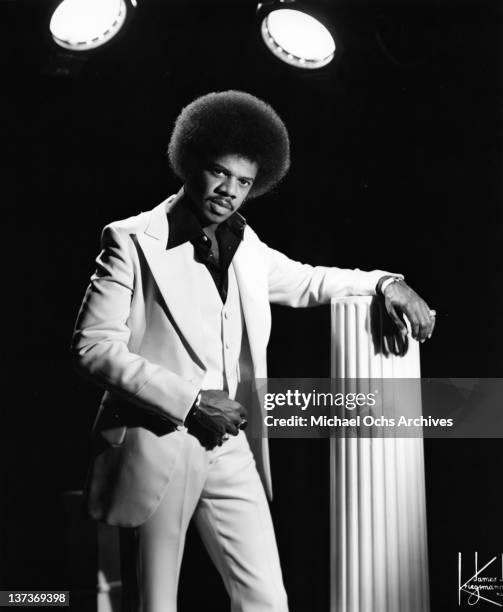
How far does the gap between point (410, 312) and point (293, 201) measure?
102 centimetres

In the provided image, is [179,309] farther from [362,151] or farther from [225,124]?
[362,151]

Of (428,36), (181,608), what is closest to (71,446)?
(181,608)

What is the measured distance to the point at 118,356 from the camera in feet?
5.93

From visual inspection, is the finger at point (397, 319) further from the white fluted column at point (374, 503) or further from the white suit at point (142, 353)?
the white suit at point (142, 353)

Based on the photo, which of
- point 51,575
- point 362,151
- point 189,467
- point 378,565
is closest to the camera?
point 189,467

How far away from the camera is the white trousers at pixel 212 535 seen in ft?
6.12

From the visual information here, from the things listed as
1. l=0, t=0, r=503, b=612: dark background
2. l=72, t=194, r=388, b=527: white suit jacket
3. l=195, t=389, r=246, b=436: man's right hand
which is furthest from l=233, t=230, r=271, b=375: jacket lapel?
l=0, t=0, r=503, b=612: dark background

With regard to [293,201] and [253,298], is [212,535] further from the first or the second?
[293,201]

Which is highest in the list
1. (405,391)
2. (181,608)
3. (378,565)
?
(405,391)

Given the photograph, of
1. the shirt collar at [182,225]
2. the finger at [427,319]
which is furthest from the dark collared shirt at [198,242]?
the finger at [427,319]

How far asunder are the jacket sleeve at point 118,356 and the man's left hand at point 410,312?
65cm

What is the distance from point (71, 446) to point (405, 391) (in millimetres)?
1405

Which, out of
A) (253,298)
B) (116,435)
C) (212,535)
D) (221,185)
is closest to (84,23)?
(221,185)

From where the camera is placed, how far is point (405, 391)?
2.12 meters
